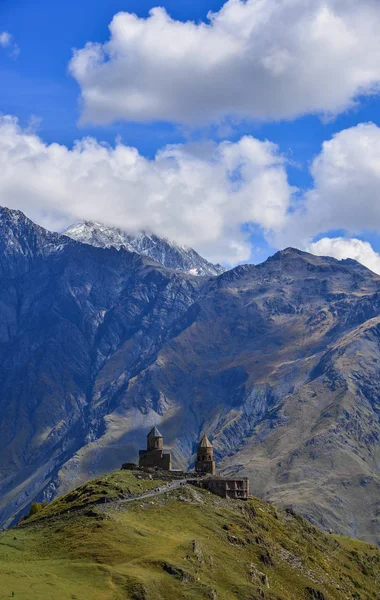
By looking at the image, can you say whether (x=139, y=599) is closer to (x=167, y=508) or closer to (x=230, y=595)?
(x=230, y=595)

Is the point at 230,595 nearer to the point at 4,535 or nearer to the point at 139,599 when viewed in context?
the point at 139,599

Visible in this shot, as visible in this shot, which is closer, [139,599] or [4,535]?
[139,599]

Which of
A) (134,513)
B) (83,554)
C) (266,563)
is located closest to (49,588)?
(83,554)

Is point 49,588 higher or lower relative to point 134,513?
lower

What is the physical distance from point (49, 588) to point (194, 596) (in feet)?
84.5

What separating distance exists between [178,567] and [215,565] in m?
13.7

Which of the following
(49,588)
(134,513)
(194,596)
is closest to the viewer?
(49,588)

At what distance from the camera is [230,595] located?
163250 millimetres

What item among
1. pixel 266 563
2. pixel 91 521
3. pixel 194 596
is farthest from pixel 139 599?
pixel 266 563

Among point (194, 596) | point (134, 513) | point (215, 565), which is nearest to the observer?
point (194, 596)

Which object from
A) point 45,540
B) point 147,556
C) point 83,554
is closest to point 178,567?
point 147,556

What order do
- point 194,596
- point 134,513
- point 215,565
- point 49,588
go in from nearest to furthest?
point 49,588, point 194,596, point 215,565, point 134,513

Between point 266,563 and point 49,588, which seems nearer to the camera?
point 49,588

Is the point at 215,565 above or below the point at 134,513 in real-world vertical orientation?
below
